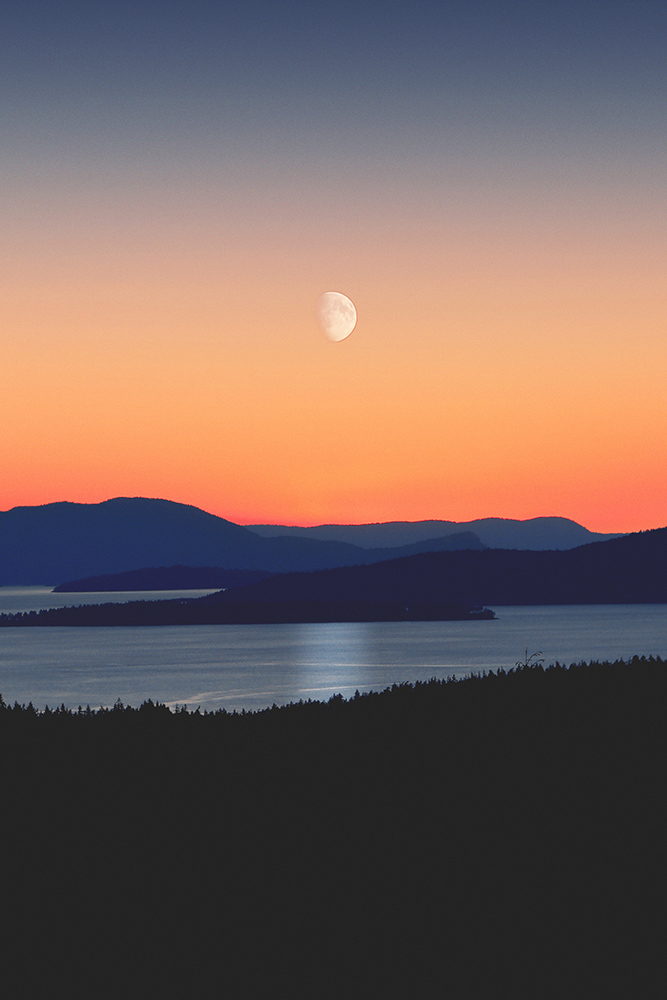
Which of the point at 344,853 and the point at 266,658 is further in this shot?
the point at 266,658

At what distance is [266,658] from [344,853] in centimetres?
12479

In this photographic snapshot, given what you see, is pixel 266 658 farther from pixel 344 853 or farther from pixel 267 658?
pixel 344 853

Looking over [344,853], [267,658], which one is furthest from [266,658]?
[344,853]

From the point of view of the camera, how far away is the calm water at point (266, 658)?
9544 centimetres

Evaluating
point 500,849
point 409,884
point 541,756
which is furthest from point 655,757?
point 409,884

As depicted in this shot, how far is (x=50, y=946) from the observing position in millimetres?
11570

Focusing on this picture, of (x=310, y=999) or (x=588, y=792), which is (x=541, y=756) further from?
(x=310, y=999)

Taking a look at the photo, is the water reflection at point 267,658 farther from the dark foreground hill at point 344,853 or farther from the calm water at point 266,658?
the dark foreground hill at point 344,853

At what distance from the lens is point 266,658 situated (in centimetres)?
13638

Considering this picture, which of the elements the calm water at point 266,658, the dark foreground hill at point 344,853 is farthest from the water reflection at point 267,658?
the dark foreground hill at point 344,853

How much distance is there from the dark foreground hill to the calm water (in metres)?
63.5

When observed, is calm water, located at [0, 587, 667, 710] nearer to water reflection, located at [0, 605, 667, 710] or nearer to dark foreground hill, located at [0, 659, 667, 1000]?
water reflection, located at [0, 605, 667, 710]

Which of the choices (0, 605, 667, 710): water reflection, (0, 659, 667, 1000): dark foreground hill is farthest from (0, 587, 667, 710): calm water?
(0, 659, 667, 1000): dark foreground hill

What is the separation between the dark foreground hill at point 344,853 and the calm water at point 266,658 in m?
63.5
